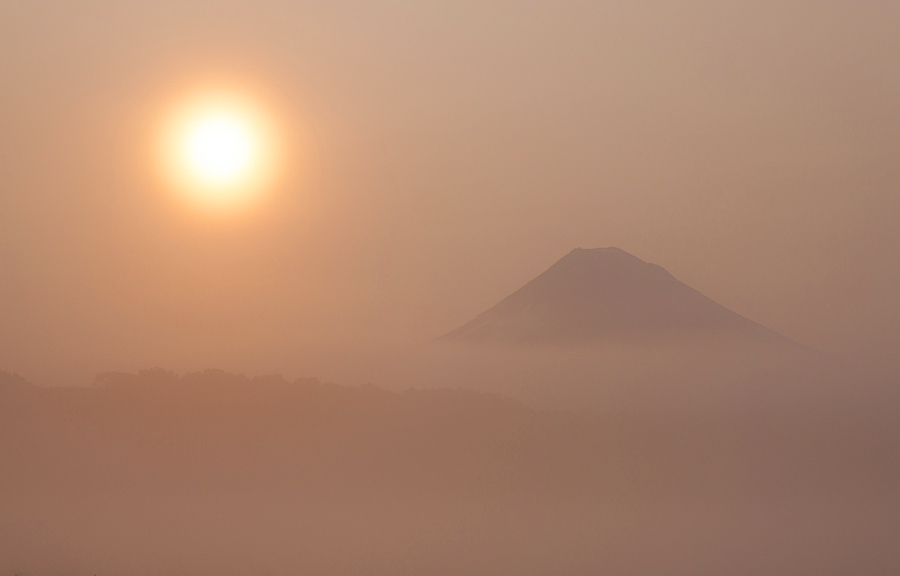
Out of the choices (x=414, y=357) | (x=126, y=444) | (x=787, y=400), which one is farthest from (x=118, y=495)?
(x=787, y=400)

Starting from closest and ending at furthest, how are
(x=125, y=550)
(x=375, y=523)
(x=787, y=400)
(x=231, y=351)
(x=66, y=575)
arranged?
(x=66, y=575), (x=125, y=550), (x=231, y=351), (x=375, y=523), (x=787, y=400)

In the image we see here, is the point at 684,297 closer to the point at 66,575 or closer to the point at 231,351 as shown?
the point at 231,351

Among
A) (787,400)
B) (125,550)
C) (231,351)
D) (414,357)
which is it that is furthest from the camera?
(787,400)

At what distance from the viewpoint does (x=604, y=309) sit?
73.3 meters

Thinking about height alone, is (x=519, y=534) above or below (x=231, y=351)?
below

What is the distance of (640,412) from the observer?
4262cm

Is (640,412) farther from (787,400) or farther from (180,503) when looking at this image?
(180,503)

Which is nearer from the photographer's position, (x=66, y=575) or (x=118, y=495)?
(x=66, y=575)

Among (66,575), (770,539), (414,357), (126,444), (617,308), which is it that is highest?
(617,308)

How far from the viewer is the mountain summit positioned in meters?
65.9

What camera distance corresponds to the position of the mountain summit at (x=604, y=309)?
6588 cm

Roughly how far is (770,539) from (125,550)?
2532cm

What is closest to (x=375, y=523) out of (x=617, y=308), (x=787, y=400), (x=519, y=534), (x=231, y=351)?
(x=519, y=534)

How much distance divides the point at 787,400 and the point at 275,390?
91.9 ft
